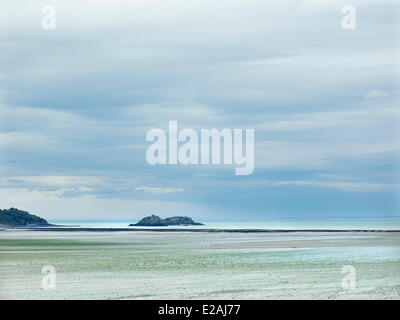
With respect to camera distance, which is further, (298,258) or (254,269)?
Answer: (298,258)

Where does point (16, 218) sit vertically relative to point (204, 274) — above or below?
above

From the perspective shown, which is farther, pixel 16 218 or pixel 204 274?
pixel 16 218

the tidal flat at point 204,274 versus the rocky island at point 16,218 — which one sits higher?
the rocky island at point 16,218

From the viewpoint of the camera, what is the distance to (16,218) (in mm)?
167750

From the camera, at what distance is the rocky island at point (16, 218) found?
165 m

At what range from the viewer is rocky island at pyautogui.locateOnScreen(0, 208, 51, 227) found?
165 meters

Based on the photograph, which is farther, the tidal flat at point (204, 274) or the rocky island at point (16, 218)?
the rocky island at point (16, 218)

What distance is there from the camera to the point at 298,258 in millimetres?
57125

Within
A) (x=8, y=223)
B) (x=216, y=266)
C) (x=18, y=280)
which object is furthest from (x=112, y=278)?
(x=8, y=223)

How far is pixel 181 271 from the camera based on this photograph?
4703cm
